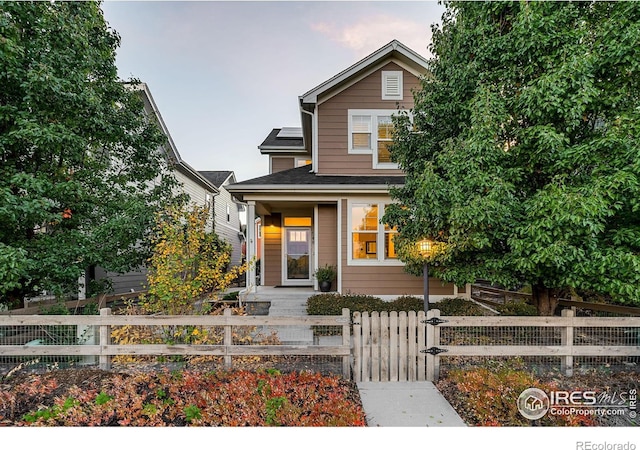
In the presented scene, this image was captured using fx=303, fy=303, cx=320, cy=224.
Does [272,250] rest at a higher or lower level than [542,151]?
lower

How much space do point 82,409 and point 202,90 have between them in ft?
44.8

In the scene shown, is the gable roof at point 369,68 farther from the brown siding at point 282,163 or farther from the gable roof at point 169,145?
the gable roof at point 169,145

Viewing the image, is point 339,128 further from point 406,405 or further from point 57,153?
point 406,405

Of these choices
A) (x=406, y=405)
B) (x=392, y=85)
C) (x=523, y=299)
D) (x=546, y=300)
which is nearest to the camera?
(x=406, y=405)

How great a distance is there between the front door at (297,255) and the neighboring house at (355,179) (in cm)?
99

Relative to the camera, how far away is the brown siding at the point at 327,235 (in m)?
8.98

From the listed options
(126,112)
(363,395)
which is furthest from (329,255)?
(126,112)

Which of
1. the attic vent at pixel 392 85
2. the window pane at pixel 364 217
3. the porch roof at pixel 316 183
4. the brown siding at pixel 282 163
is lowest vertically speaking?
the window pane at pixel 364 217

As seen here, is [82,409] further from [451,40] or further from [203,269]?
[451,40]

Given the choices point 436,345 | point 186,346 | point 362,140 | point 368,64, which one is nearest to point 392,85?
point 368,64

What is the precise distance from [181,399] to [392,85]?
919 centimetres

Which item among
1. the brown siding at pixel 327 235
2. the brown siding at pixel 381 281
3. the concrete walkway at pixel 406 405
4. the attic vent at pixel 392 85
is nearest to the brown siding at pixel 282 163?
the brown siding at pixel 327 235

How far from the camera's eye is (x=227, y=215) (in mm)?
23047

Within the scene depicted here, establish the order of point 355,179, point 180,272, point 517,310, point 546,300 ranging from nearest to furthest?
1. point 180,272
2. point 546,300
3. point 517,310
4. point 355,179
